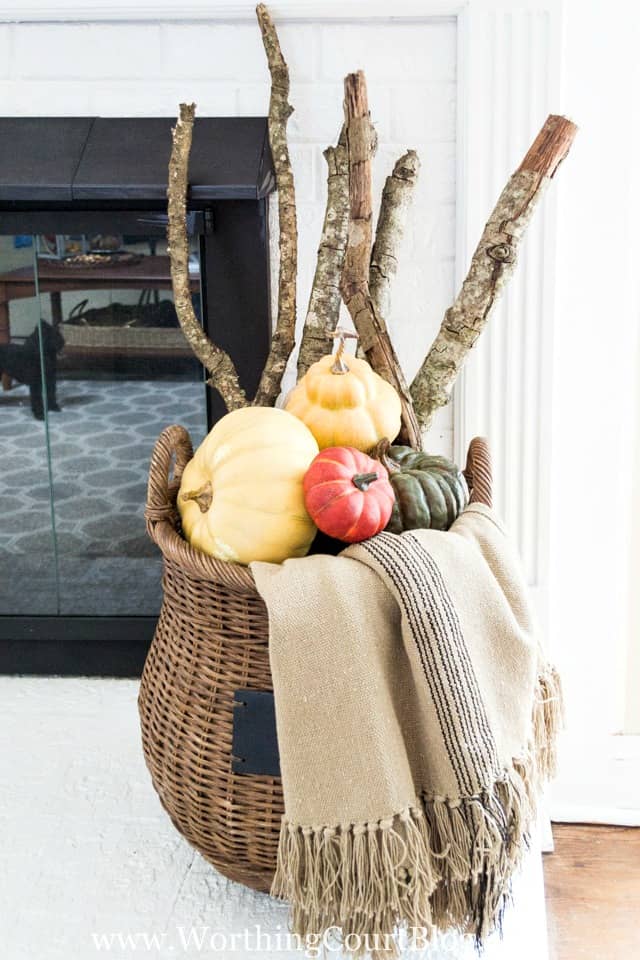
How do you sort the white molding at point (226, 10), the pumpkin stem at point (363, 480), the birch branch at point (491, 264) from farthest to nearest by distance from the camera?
the white molding at point (226, 10), the birch branch at point (491, 264), the pumpkin stem at point (363, 480)

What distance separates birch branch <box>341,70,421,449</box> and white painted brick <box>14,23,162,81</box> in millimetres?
417

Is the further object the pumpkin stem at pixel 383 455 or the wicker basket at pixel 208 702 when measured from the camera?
the pumpkin stem at pixel 383 455

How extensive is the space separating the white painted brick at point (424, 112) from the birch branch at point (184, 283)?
1.14 feet

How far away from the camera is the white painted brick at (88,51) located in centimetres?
151

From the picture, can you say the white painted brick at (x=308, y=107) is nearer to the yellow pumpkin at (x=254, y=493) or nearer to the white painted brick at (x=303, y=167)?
the white painted brick at (x=303, y=167)

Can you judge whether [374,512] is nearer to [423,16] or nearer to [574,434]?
[574,434]

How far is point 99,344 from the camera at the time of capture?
1583 mm

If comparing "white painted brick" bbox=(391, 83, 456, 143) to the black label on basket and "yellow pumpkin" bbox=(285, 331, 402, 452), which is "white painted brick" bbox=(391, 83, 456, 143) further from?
the black label on basket

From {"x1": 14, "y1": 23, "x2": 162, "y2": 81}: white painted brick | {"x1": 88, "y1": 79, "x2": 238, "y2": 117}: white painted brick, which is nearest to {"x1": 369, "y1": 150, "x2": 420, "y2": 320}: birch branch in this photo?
{"x1": 88, "y1": 79, "x2": 238, "y2": 117}: white painted brick

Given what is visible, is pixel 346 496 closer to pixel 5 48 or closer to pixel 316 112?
pixel 316 112

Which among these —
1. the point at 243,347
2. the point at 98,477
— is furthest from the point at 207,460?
the point at 98,477

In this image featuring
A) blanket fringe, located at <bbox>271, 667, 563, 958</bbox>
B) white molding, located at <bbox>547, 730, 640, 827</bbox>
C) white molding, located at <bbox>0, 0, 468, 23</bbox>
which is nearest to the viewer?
blanket fringe, located at <bbox>271, 667, 563, 958</bbox>

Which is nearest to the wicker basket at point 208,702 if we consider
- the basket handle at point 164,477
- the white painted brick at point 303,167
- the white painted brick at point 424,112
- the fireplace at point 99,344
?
the basket handle at point 164,477

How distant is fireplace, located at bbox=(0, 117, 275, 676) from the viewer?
148 cm
